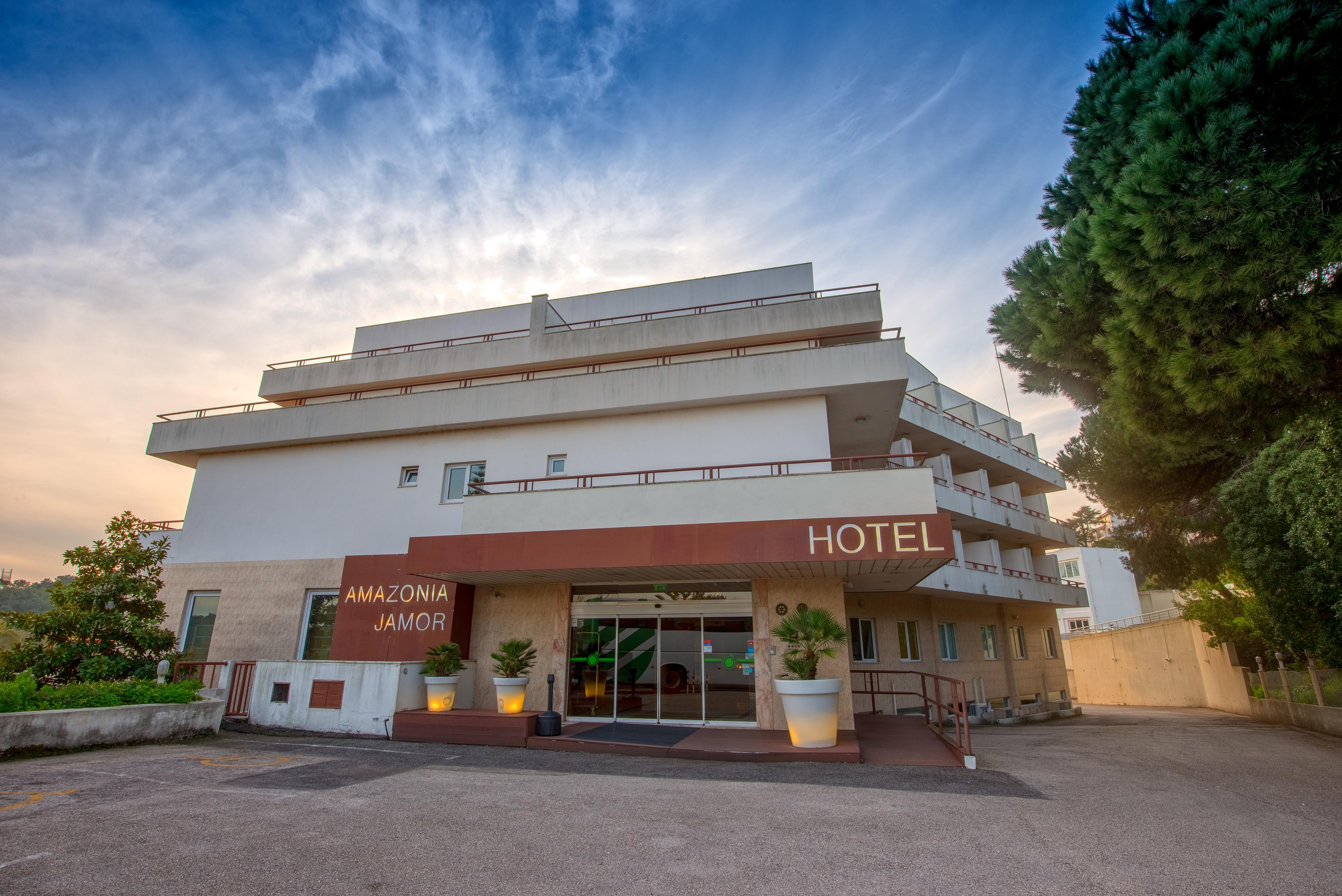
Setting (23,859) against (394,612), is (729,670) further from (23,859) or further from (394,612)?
(23,859)

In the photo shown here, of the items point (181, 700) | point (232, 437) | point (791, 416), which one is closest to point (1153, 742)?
point (791, 416)

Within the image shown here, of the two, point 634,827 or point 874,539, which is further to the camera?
point 874,539

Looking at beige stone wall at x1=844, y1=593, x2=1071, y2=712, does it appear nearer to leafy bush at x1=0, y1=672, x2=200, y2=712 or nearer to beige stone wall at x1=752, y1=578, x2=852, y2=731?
beige stone wall at x1=752, y1=578, x2=852, y2=731

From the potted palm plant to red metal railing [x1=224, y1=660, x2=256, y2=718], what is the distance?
36.9 ft

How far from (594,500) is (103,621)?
33.2 feet

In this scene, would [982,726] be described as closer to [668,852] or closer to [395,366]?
[668,852]

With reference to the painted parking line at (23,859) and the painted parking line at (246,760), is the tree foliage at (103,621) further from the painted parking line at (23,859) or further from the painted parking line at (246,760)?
the painted parking line at (23,859)

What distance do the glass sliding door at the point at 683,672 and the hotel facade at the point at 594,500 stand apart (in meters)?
0.04

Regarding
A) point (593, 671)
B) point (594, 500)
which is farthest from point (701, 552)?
point (593, 671)

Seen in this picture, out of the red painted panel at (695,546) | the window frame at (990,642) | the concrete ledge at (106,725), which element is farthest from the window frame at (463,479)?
the window frame at (990,642)

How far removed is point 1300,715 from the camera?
20.1m

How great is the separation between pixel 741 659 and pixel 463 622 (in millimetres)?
6338

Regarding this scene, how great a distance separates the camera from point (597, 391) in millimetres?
15633

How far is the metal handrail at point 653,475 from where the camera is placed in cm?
1302
